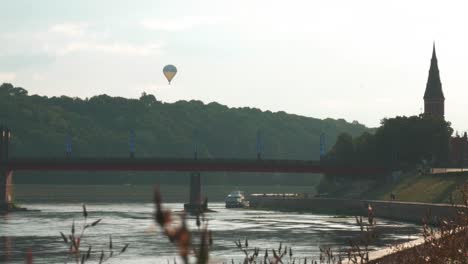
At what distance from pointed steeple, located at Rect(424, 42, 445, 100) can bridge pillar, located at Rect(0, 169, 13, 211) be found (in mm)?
84503

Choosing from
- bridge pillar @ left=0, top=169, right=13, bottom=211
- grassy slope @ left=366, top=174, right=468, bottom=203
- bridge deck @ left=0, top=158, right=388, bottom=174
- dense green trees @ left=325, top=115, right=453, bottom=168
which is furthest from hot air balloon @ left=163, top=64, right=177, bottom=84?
grassy slope @ left=366, top=174, right=468, bottom=203

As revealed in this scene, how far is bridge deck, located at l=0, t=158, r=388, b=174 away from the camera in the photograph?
148750mm

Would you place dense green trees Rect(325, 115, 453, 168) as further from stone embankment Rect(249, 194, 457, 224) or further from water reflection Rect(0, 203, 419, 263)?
water reflection Rect(0, 203, 419, 263)

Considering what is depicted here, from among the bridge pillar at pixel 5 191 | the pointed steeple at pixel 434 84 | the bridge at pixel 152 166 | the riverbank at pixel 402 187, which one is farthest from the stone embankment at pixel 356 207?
the bridge pillar at pixel 5 191

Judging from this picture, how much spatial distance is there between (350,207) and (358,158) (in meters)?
23.6

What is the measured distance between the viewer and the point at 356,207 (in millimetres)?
135250

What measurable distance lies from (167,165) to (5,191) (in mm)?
25114

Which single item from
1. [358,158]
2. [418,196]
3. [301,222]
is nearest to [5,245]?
[301,222]

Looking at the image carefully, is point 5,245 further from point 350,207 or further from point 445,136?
point 445,136

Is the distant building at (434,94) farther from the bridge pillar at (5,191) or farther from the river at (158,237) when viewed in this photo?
the bridge pillar at (5,191)

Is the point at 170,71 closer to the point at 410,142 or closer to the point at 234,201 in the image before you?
the point at 410,142

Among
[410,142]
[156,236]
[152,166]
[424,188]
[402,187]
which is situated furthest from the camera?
[152,166]

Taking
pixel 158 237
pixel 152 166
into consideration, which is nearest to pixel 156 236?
pixel 158 237

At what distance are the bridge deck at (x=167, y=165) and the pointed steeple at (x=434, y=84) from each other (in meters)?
46.3
